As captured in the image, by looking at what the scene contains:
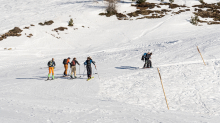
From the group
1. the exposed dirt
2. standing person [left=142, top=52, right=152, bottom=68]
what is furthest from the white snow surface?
the exposed dirt

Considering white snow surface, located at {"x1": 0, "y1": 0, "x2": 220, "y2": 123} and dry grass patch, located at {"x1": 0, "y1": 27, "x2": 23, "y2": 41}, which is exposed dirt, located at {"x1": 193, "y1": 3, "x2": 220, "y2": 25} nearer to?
white snow surface, located at {"x1": 0, "y1": 0, "x2": 220, "y2": 123}

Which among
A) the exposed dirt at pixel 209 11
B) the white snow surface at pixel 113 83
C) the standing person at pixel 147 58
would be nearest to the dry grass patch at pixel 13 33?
the white snow surface at pixel 113 83

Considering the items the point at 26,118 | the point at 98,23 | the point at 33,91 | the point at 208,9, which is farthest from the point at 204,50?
the point at 208,9

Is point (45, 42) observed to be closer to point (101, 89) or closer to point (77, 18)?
point (77, 18)

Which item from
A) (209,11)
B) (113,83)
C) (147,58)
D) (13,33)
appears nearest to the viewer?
(113,83)

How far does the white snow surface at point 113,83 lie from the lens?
7070mm

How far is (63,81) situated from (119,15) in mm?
33185

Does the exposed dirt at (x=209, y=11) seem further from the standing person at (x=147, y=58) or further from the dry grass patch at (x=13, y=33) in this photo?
the dry grass patch at (x=13, y=33)

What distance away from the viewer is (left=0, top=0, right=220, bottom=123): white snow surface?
278 inches

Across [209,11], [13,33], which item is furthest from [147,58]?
[209,11]

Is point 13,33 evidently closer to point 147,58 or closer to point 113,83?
point 147,58

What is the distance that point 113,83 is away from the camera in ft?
40.0

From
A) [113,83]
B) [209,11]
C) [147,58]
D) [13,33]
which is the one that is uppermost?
[209,11]

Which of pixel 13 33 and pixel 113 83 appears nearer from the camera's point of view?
pixel 113 83
